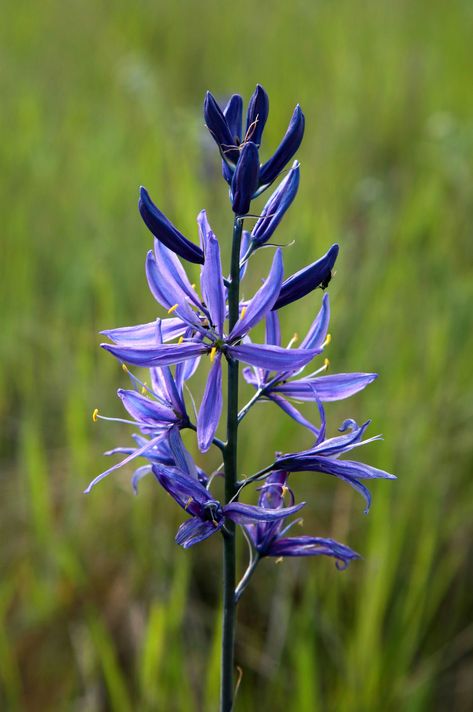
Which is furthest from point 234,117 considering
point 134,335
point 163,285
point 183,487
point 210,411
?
point 183,487

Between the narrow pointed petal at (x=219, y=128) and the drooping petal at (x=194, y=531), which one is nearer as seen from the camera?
the drooping petal at (x=194, y=531)

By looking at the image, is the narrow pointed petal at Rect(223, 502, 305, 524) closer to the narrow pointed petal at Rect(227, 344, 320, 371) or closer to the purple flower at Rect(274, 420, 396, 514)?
the purple flower at Rect(274, 420, 396, 514)

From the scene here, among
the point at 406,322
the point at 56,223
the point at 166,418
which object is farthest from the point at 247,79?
the point at 166,418

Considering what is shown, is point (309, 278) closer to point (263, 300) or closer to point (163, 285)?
point (263, 300)

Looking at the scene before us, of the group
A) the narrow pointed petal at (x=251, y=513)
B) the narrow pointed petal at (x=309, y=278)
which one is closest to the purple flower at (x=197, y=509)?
the narrow pointed petal at (x=251, y=513)

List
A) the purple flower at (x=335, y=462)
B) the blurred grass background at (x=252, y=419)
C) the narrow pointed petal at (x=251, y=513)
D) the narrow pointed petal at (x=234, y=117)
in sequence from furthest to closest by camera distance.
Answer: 1. the blurred grass background at (x=252, y=419)
2. the narrow pointed petal at (x=234, y=117)
3. the purple flower at (x=335, y=462)
4. the narrow pointed petal at (x=251, y=513)

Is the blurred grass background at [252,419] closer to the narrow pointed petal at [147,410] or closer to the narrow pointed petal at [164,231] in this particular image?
the narrow pointed petal at [147,410]

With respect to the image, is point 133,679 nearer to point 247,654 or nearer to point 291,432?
point 247,654
